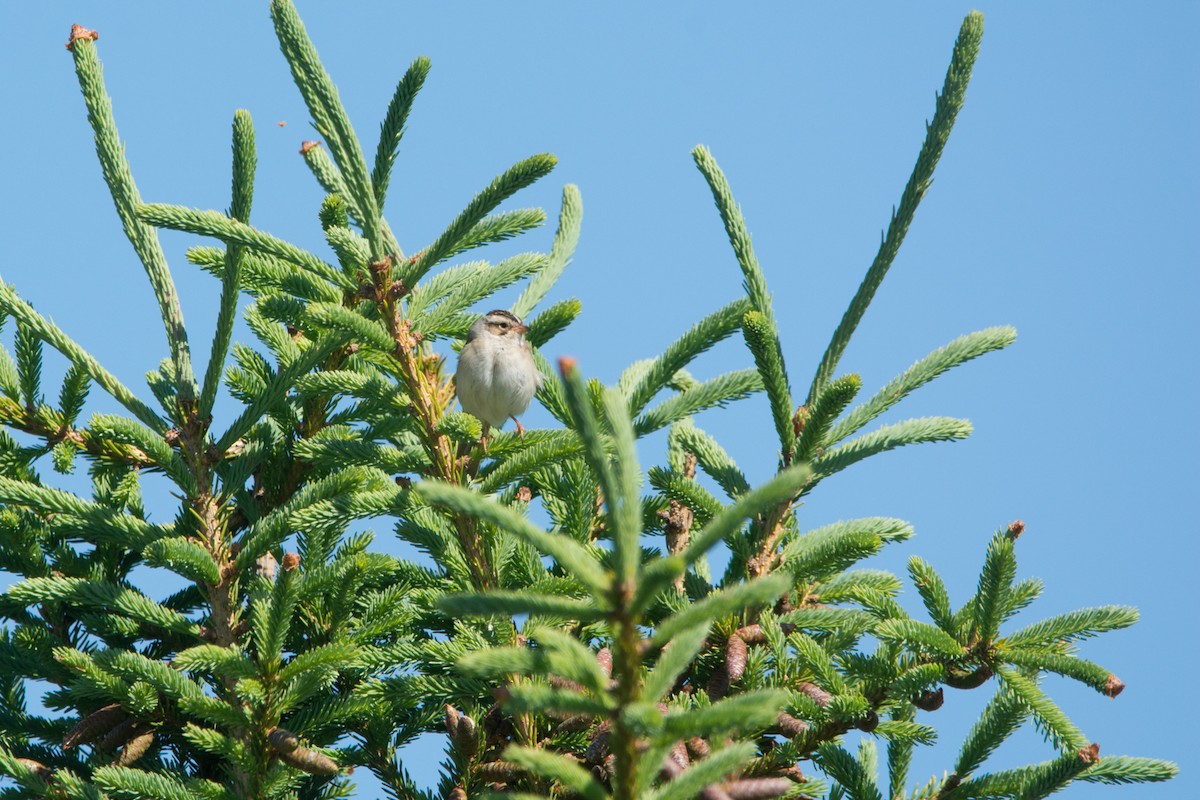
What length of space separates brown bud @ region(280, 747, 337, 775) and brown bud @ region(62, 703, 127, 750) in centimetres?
70

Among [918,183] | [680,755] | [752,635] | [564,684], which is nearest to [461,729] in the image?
[564,684]

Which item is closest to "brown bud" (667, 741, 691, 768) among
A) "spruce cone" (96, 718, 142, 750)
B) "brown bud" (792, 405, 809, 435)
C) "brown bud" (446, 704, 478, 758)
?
"brown bud" (446, 704, 478, 758)

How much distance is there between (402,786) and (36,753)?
1.14 m

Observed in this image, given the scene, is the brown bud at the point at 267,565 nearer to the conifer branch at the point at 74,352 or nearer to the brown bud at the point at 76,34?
the conifer branch at the point at 74,352

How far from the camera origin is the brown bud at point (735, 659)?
3223 mm

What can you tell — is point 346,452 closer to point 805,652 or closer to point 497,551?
point 497,551

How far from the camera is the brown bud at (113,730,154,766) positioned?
11.3 feet

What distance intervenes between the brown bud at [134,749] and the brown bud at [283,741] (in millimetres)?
598

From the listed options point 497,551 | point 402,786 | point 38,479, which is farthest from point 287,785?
point 38,479

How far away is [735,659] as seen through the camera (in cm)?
326

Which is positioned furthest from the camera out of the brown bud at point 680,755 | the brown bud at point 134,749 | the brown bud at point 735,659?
the brown bud at point 134,749

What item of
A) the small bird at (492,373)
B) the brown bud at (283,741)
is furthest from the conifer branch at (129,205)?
the small bird at (492,373)

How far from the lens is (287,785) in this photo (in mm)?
3234

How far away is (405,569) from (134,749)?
0.97 m
